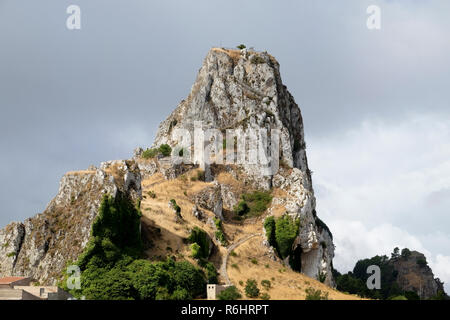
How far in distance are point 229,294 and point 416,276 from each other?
14339 centimetres

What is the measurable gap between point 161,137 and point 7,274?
218 feet

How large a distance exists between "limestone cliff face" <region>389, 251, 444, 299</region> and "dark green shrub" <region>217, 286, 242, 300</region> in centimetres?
13159

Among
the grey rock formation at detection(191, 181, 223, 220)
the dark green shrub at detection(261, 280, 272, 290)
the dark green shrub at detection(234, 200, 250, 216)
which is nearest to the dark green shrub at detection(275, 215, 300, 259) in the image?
the grey rock formation at detection(191, 181, 223, 220)

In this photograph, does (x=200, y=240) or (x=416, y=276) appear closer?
(x=200, y=240)

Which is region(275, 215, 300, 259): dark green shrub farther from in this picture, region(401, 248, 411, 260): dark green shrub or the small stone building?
region(401, 248, 411, 260): dark green shrub

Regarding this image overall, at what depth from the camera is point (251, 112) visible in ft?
348

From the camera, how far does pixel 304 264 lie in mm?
86250

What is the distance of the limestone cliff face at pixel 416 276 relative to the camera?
177750 mm

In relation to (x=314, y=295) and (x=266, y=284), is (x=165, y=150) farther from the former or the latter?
(x=314, y=295)

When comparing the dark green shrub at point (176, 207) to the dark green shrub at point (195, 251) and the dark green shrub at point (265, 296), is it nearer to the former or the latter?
the dark green shrub at point (195, 251)

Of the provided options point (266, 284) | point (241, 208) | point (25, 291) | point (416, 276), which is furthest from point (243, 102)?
point (416, 276)

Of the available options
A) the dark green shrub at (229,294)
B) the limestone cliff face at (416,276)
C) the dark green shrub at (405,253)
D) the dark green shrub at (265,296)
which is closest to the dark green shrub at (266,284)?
the dark green shrub at (265,296)
